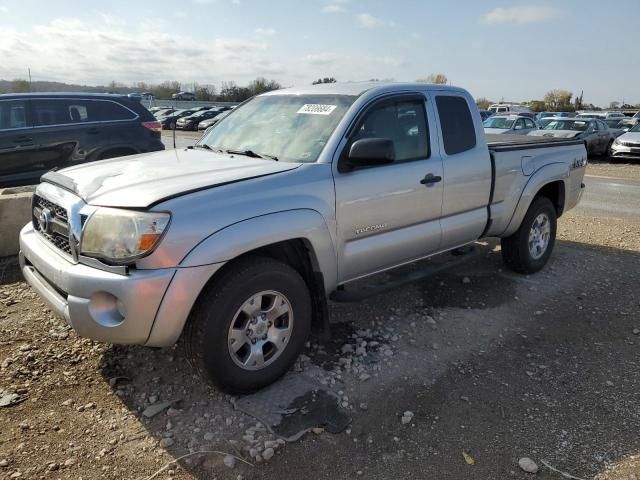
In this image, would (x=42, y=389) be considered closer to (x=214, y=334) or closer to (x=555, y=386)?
(x=214, y=334)

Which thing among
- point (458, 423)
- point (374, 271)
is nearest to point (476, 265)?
point (374, 271)

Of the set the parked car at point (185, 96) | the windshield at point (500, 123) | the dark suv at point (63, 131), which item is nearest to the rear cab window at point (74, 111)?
the dark suv at point (63, 131)

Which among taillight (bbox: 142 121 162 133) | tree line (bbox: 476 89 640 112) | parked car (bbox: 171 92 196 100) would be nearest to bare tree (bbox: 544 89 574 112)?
tree line (bbox: 476 89 640 112)

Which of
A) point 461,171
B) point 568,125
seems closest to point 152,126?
point 461,171

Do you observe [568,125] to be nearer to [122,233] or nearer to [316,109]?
[316,109]

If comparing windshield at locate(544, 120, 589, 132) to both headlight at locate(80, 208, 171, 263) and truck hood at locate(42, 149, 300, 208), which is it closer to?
truck hood at locate(42, 149, 300, 208)

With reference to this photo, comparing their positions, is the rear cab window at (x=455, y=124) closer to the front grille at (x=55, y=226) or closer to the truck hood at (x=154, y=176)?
the truck hood at (x=154, y=176)

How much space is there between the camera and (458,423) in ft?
9.68

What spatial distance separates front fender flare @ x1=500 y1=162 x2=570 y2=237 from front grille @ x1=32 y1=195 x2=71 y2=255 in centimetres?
396

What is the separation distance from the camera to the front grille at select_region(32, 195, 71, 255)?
302cm

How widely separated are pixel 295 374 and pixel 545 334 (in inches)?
84.6

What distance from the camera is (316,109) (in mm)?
3805

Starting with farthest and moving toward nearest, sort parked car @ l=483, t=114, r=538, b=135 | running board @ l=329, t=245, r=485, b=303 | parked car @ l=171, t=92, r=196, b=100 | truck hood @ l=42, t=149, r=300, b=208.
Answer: parked car @ l=171, t=92, r=196, b=100, parked car @ l=483, t=114, r=538, b=135, running board @ l=329, t=245, r=485, b=303, truck hood @ l=42, t=149, r=300, b=208

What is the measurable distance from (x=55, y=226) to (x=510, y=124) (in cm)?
1712
